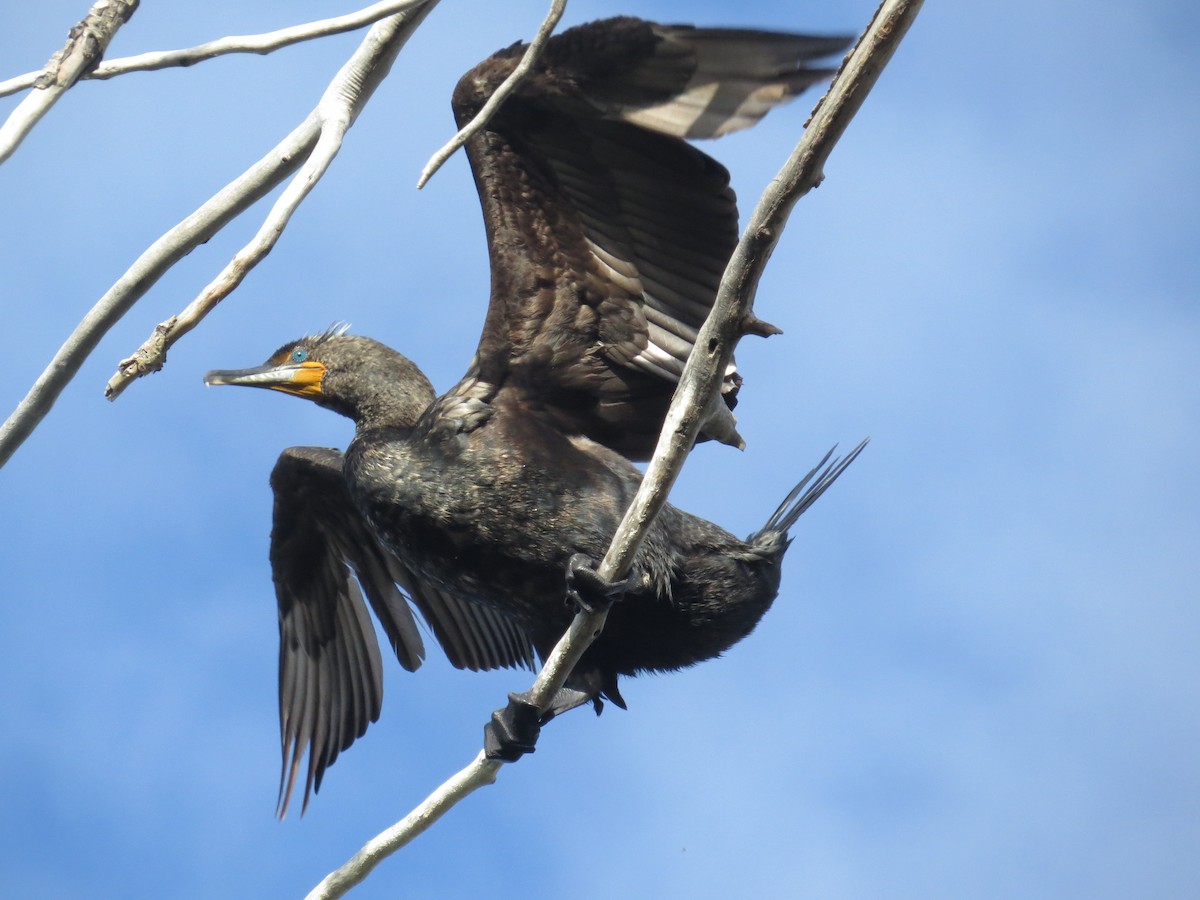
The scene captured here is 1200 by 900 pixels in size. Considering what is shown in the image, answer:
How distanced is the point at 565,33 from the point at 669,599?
1.84 m

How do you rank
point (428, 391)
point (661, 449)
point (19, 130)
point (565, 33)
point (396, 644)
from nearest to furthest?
point (19, 130) → point (661, 449) → point (565, 33) → point (428, 391) → point (396, 644)

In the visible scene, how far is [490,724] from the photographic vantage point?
4984 millimetres

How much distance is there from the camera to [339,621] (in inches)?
274

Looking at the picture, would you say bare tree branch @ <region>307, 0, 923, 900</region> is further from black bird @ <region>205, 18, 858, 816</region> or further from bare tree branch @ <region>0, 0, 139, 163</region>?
bare tree branch @ <region>0, 0, 139, 163</region>

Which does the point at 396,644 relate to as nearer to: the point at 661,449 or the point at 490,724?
the point at 490,724

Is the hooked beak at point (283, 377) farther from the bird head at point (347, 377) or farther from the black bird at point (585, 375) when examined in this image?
the black bird at point (585, 375)

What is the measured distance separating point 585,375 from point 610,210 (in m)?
0.59

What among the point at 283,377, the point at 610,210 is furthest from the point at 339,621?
the point at 610,210

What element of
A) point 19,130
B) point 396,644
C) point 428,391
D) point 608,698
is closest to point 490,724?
point 608,698

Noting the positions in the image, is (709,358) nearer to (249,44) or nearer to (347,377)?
(249,44)

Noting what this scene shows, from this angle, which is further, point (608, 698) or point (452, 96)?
point (608, 698)

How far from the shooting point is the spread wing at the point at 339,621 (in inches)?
263

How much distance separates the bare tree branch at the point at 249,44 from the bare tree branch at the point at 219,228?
198 mm

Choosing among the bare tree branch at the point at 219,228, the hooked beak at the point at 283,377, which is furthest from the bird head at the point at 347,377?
the bare tree branch at the point at 219,228
